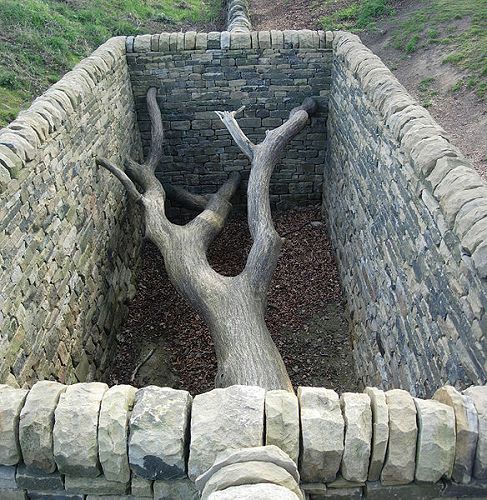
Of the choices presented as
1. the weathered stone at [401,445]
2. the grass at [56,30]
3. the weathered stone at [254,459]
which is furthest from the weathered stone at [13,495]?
the grass at [56,30]

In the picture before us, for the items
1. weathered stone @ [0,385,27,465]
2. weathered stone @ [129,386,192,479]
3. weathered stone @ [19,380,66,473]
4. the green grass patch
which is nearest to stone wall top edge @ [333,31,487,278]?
weathered stone @ [129,386,192,479]

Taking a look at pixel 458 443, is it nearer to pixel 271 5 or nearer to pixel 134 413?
pixel 134 413

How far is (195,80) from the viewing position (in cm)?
781

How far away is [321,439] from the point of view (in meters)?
2.17

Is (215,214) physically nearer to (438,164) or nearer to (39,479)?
(438,164)

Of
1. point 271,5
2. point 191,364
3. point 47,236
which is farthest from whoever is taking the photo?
point 271,5

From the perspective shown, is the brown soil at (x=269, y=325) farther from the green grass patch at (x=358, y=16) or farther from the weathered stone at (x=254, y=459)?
the green grass patch at (x=358, y=16)

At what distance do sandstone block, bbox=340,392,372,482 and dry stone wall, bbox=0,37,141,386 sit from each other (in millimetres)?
2472

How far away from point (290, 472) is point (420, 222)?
2387mm

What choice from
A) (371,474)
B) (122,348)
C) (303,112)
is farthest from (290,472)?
(303,112)

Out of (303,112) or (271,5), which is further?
(271,5)

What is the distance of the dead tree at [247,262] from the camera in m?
4.32

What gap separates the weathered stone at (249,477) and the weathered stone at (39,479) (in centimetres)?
84

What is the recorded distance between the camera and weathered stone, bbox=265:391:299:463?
2174 millimetres
